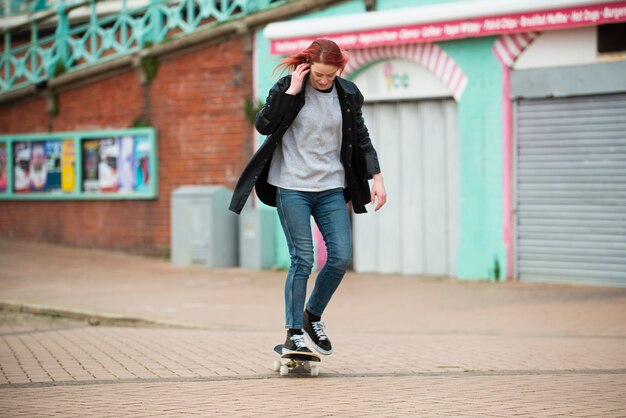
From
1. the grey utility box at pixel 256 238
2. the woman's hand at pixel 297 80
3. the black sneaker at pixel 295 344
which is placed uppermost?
the woman's hand at pixel 297 80

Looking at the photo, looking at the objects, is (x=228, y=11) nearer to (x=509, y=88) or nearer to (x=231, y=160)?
(x=231, y=160)

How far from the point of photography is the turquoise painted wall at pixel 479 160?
14.8 meters

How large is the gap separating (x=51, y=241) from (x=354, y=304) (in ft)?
30.0

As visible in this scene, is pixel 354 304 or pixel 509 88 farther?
pixel 509 88

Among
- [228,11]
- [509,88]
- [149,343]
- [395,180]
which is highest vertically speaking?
[228,11]

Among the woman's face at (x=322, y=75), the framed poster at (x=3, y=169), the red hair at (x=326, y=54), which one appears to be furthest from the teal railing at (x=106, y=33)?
the red hair at (x=326, y=54)

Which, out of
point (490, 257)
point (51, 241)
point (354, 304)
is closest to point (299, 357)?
point (354, 304)

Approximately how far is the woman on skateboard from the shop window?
736 centimetres

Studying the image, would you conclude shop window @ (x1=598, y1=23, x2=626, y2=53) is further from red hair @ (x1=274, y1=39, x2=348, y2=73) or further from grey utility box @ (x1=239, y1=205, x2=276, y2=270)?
red hair @ (x1=274, y1=39, x2=348, y2=73)

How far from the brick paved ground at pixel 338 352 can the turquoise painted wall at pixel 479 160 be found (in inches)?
21.4

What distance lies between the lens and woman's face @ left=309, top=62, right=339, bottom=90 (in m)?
6.83

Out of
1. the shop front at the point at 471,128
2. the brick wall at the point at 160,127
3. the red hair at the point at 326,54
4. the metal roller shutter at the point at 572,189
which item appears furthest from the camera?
the brick wall at the point at 160,127

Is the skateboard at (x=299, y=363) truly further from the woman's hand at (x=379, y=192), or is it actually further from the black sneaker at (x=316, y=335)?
the woman's hand at (x=379, y=192)

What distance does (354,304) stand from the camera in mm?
12641
